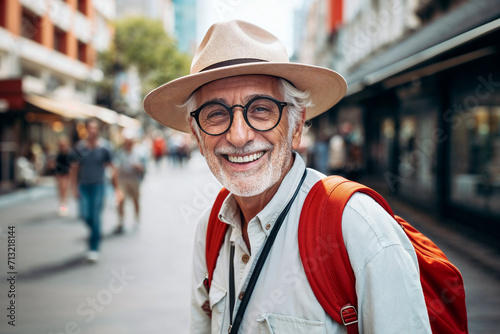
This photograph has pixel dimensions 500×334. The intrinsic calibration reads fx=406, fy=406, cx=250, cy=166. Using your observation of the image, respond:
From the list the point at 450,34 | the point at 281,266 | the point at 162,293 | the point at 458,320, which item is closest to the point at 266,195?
the point at 281,266

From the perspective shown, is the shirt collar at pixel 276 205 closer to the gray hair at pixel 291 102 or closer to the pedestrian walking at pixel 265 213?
the pedestrian walking at pixel 265 213

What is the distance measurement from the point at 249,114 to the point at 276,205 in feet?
1.16

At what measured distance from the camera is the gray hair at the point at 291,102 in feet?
5.23

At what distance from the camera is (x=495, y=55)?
5.86m

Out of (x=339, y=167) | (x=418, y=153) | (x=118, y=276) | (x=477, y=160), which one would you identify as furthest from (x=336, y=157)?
(x=118, y=276)

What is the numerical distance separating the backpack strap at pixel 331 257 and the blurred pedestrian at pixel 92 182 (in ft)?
16.2

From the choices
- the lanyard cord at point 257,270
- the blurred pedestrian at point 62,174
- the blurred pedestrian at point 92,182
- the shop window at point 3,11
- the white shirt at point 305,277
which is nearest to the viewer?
the white shirt at point 305,277

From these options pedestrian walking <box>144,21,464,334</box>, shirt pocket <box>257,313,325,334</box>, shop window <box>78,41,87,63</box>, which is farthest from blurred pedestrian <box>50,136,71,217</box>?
shop window <box>78,41,87,63</box>

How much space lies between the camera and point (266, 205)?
4.93 feet

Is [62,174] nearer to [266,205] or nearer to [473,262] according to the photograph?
[473,262]

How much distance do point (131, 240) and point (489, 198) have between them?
19.8 feet

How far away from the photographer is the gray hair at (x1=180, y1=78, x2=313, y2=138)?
1596 mm

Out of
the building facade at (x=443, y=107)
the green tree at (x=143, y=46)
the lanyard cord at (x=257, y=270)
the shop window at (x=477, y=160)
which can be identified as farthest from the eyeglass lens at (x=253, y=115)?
the green tree at (x=143, y=46)

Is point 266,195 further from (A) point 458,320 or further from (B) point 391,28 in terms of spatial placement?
(B) point 391,28
